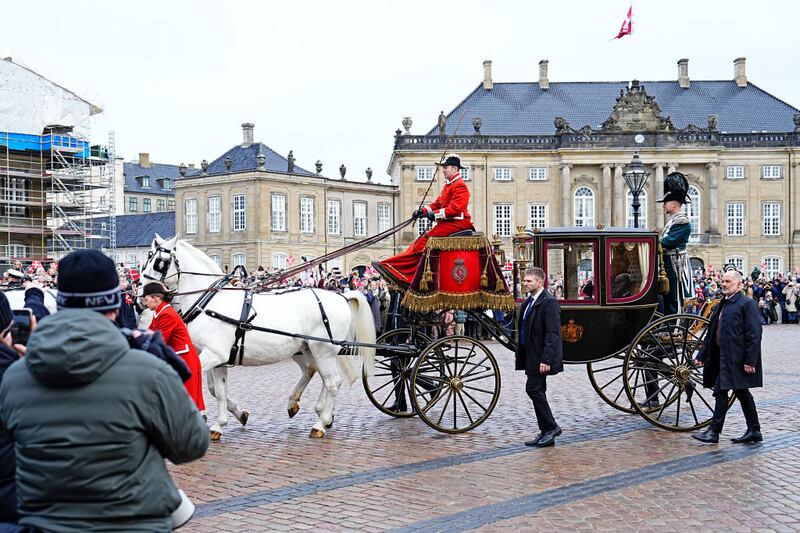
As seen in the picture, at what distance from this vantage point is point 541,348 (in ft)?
28.0

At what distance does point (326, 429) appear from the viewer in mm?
9344

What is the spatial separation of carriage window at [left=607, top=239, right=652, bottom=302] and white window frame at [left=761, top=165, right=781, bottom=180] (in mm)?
54102

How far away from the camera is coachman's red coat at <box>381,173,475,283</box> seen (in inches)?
376

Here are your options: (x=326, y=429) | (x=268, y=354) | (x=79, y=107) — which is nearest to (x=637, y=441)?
(x=326, y=429)

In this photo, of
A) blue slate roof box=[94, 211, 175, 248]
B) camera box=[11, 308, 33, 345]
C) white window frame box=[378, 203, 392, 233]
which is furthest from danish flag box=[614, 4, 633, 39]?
camera box=[11, 308, 33, 345]

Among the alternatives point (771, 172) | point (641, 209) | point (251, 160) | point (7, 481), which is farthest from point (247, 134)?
point (7, 481)

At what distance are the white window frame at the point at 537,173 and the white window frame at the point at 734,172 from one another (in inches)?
500

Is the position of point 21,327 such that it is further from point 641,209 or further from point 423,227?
A: point 641,209

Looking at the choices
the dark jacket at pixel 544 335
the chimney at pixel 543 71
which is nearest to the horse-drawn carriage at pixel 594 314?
the dark jacket at pixel 544 335

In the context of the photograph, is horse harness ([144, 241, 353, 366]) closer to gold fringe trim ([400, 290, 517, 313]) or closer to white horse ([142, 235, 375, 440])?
white horse ([142, 235, 375, 440])

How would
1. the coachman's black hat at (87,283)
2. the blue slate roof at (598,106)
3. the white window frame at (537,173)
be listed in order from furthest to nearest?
the blue slate roof at (598,106) < the white window frame at (537,173) < the coachman's black hat at (87,283)

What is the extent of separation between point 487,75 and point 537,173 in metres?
9.27

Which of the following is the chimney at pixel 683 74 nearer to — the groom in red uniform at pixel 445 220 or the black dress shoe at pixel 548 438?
the groom in red uniform at pixel 445 220

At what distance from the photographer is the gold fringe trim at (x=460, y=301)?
369 inches
